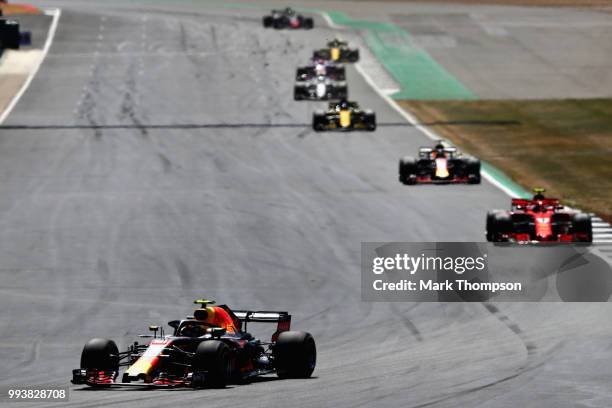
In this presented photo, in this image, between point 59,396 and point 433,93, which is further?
point 433,93

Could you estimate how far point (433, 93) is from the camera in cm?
8631

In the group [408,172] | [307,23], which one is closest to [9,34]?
[307,23]

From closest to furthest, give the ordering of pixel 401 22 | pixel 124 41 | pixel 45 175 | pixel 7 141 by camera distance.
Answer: pixel 45 175
pixel 7 141
pixel 124 41
pixel 401 22

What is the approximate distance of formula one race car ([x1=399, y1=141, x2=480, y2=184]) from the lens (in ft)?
177

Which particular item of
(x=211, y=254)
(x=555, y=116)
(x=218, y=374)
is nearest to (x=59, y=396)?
(x=218, y=374)

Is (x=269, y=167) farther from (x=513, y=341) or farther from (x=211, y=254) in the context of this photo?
(x=513, y=341)

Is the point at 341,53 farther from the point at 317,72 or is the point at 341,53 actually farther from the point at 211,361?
the point at 211,361

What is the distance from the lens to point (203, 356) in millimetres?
23531

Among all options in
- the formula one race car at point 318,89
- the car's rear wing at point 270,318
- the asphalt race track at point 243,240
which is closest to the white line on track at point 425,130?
the asphalt race track at point 243,240

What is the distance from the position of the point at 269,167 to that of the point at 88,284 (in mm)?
23161

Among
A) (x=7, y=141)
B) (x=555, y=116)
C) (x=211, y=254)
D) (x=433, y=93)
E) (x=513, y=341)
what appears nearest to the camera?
(x=513, y=341)

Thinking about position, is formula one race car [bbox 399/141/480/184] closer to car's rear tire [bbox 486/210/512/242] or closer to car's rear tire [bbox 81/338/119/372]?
car's rear tire [bbox 486/210/512/242]

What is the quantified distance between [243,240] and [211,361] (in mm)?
20907

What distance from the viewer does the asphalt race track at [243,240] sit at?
25625 mm
